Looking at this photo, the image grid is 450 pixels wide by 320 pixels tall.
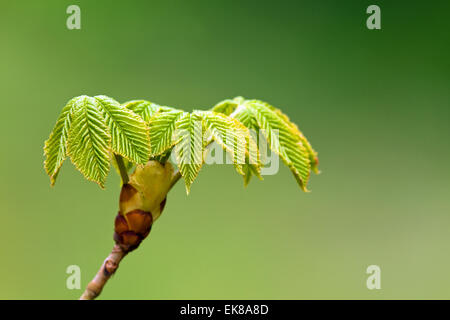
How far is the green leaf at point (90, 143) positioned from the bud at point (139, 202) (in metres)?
0.06

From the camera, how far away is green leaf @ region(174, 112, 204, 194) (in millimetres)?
651

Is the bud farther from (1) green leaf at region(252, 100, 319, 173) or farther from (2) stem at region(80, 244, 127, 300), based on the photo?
(1) green leaf at region(252, 100, 319, 173)

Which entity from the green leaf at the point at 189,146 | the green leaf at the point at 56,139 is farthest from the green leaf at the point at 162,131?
the green leaf at the point at 56,139

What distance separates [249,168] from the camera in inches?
32.9

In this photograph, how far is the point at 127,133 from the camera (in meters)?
0.65

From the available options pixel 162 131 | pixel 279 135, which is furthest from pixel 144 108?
pixel 279 135

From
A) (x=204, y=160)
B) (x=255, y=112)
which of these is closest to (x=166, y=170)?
(x=204, y=160)

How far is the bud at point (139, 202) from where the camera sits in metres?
0.69

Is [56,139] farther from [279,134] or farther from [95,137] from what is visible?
[279,134]

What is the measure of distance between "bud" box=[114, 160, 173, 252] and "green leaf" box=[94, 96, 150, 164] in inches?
1.6

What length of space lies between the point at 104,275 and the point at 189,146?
0.22m

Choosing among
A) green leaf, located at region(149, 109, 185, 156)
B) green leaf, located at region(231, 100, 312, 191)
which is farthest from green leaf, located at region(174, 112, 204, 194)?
green leaf, located at region(231, 100, 312, 191)

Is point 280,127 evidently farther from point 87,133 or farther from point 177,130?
point 87,133

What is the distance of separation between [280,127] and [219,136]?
0.51 ft
